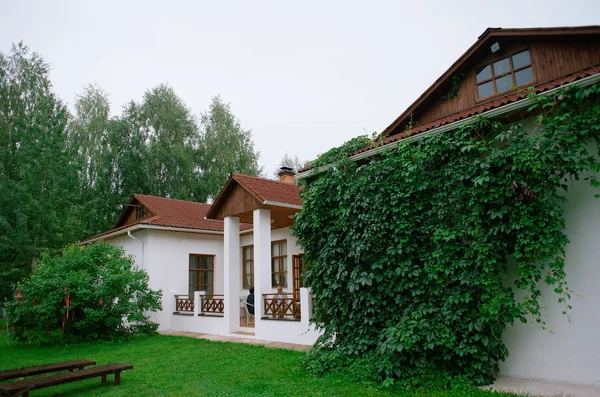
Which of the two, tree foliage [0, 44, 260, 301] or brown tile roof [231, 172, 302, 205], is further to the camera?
tree foliage [0, 44, 260, 301]

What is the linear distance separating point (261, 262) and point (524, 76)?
753 cm

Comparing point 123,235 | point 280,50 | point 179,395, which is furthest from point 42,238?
point 179,395

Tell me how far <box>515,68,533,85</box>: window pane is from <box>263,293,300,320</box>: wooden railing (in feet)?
22.7

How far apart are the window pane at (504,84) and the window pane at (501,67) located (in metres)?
0.14

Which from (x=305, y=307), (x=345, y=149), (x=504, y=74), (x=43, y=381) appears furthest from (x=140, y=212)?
(x=504, y=74)

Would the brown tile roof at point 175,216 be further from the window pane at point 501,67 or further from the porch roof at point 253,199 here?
the window pane at point 501,67

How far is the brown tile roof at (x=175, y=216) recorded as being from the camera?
14.9 m

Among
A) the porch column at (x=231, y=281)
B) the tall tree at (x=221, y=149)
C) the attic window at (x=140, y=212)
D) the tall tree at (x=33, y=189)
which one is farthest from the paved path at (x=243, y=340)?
the tall tree at (x=221, y=149)

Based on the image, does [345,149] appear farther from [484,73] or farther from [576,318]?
[576,318]

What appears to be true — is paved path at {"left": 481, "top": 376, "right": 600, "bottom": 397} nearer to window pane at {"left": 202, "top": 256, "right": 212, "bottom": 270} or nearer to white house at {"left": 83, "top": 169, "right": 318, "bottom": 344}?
white house at {"left": 83, "top": 169, "right": 318, "bottom": 344}

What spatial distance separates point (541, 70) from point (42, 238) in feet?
59.5

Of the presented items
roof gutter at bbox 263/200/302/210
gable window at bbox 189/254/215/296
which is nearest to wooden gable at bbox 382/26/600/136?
roof gutter at bbox 263/200/302/210

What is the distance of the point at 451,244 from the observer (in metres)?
5.88

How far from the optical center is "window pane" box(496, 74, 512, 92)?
8117mm
